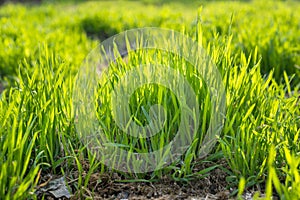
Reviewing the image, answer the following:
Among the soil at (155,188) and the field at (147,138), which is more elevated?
the field at (147,138)

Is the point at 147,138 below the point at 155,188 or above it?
above

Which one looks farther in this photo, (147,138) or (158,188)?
(147,138)

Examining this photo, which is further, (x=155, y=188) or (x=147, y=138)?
(x=147, y=138)

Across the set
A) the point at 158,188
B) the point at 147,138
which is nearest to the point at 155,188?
the point at 158,188

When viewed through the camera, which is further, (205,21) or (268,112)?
(205,21)

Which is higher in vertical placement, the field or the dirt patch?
the field

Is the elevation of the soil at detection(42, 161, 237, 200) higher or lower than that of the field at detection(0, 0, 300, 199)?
lower

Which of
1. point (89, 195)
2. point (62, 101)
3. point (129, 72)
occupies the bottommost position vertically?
point (89, 195)

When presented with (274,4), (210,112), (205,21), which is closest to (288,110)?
(210,112)

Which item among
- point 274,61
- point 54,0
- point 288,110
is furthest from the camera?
point 54,0

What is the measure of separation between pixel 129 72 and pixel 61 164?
1.77ft

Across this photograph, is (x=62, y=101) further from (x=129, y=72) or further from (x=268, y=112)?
(x=268, y=112)

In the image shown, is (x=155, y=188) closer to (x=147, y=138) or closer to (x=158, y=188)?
(x=158, y=188)

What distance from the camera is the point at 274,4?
691cm
